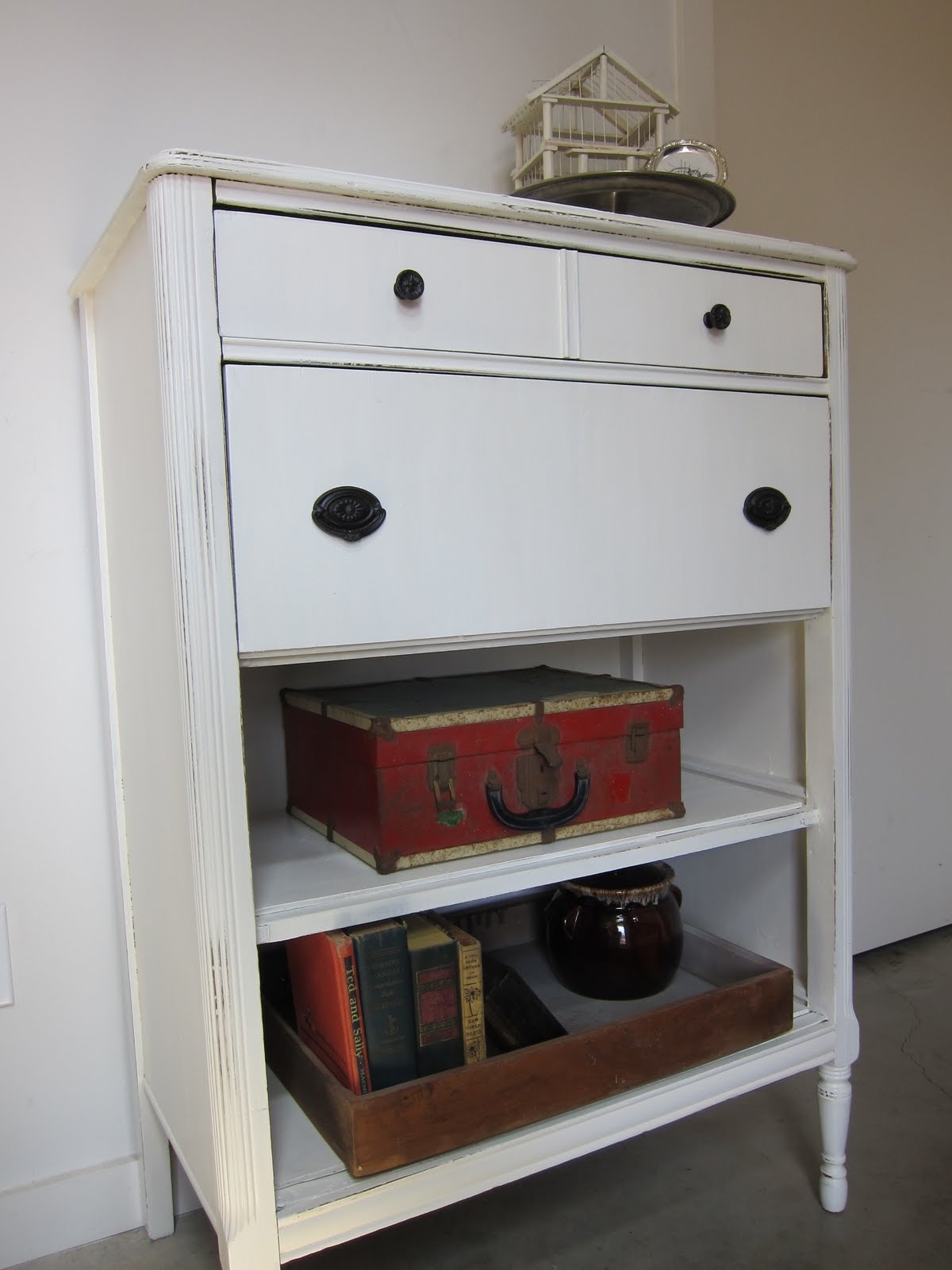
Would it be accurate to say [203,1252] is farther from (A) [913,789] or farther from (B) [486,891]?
(A) [913,789]

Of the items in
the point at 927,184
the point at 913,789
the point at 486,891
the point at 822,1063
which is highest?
the point at 927,184

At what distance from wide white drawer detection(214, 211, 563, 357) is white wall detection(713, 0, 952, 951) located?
104cm

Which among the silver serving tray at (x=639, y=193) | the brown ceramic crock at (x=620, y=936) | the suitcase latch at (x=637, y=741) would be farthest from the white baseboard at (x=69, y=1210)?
the silver serving tray at (x=639, y=193)

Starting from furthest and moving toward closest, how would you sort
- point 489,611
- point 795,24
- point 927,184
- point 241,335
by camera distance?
1. point 927,184
2. point 795,24
3. point 489,611
4. point 241,335

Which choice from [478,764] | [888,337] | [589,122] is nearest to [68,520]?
[478,764]

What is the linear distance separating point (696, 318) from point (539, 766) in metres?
0.59

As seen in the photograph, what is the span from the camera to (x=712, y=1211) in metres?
1.38

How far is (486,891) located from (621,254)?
761 millimetres

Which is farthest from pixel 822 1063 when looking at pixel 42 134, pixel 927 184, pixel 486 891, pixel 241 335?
pixel 927 184

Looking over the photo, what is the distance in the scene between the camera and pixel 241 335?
95 centimetres

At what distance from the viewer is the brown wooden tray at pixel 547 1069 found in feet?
3.42

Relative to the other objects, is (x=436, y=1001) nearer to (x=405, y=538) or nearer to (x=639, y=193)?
(x=405, y=538)

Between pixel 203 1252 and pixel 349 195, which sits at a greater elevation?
pixel 349 195

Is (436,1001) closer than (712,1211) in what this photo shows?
Yes
